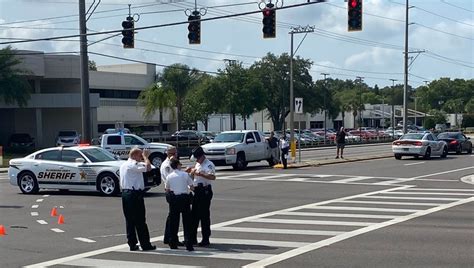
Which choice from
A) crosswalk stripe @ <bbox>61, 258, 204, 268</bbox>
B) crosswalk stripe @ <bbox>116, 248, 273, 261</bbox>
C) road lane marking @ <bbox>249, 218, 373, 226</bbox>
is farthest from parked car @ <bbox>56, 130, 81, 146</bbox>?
crosswalk stripe @ <bbox>61, 258, 204, 268</bbox>

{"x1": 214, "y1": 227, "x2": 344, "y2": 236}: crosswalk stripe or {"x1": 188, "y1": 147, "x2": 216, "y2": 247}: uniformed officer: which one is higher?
{"x1": 188, "y1": 147, "x2": 216, "y2": 247}: uniformed officer

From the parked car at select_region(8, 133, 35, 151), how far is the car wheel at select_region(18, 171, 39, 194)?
3656cm

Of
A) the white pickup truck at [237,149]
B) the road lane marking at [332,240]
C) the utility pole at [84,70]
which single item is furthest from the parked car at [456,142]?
the road lane marking at [332,240]

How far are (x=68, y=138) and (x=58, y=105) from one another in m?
3.75

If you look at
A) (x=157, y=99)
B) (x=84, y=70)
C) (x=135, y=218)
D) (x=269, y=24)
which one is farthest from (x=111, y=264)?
(x=157, y=99)

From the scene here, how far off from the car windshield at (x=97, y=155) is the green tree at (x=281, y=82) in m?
68.3

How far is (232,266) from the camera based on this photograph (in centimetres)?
1099

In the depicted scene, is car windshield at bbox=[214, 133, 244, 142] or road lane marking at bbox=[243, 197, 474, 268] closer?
road lane marking at bbox=[243, 197, 474, 268]

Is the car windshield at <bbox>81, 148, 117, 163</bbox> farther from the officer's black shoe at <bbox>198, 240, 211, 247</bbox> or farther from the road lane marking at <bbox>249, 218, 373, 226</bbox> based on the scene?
the officer's black shoe at <bbox>198, 240, 211, 247</bbox>

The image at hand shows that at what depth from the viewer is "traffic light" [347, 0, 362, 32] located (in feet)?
88.5

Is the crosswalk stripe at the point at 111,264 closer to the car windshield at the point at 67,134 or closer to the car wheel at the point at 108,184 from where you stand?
the car wheel at the point at 108,184

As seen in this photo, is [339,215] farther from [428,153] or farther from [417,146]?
[428,153]

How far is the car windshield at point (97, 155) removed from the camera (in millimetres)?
22469

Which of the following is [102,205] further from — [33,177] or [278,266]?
[278,266]
